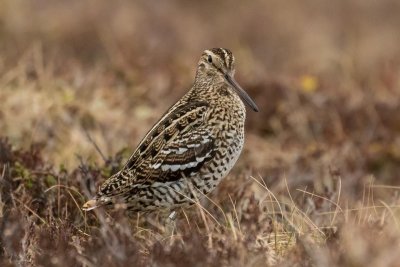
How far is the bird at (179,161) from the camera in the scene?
5.98m

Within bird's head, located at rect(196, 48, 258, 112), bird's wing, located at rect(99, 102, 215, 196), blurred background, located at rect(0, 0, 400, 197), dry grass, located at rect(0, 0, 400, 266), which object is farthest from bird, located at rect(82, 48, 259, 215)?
blurred background, located at rect(0, 0, 400, 197)

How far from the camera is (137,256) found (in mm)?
4684

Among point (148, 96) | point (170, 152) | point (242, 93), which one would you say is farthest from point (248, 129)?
point (170, 152)

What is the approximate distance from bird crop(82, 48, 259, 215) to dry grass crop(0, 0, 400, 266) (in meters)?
0.13

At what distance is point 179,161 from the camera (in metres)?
6.02

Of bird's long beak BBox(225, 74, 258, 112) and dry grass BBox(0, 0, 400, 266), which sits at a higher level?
bird's long beak BBox(225, 74, 258, 112)

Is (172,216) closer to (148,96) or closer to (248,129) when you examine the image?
(248,129)

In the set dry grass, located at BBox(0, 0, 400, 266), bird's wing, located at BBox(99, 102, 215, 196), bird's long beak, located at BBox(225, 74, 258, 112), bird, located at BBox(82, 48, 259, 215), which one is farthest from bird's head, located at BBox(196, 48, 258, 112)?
dry grass, located at BBox(0, 0, 400, 266)

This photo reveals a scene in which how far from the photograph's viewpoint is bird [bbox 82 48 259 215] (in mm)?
5977

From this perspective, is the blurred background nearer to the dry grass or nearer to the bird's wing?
the dry grass

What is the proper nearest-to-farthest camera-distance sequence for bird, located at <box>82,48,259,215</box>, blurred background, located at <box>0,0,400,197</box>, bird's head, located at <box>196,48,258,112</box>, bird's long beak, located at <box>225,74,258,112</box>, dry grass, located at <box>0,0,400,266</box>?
dry grass, located at <box>0,0,400,266</box> < bird, located at <box>82,48,259,215</box> < bird's long beak, located at <box>225,74,258,112</box> < bird's head, located at <box>196,48,258,112</box> < blurred background, located at <box>0,0,400,197</box>

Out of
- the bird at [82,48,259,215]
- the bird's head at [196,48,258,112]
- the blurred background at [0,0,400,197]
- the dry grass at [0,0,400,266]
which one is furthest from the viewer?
the blurred background at [0,0,400,197]

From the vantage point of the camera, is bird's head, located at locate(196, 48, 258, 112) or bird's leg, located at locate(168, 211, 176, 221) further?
bird's head, located at locate(196, 48, 258, 112)

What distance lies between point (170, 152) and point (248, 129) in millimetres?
3847
